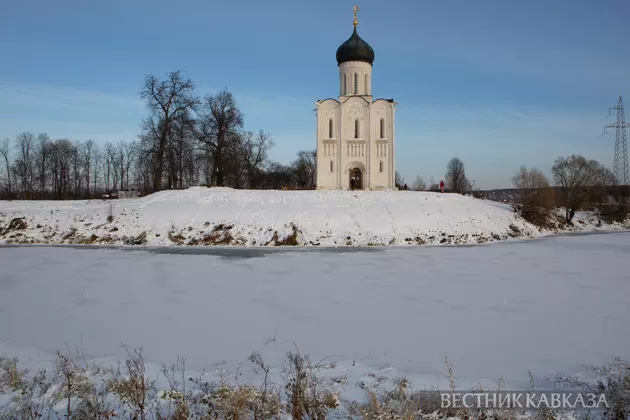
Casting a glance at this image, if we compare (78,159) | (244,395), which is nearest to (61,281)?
(244,395)

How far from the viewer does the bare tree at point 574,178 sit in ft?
117

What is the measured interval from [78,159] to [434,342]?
69611mm

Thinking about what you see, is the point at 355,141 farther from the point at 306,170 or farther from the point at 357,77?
the point at 306,170

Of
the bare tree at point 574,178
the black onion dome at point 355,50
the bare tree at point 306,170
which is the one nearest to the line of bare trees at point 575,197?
the bare tree at point 574,178

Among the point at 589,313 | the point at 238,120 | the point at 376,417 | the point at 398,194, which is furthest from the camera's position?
the point at 238,120

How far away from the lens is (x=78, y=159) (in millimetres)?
63500

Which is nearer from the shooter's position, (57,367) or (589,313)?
(57,367)

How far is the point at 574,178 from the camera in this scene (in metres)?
40.3

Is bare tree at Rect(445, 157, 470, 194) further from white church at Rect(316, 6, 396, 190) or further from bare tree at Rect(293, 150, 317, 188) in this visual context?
white church at Rect(316, 6, 396, 190)

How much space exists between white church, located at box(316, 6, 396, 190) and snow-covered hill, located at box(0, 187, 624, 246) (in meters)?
9.91

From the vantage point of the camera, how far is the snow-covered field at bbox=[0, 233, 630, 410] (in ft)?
17.2

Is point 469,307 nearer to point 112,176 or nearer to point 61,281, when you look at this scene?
point 61,281

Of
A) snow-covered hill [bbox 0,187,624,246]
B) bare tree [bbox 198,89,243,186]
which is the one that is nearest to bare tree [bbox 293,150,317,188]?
bare tree [bbox 198,89,243,186]

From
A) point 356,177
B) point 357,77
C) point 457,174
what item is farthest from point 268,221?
point 457,174
